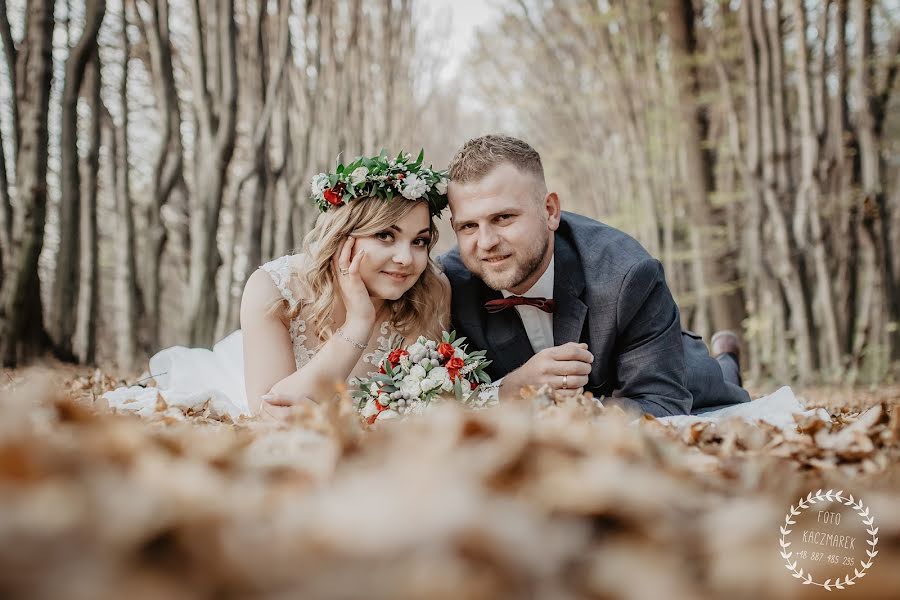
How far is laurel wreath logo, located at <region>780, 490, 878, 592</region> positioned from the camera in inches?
29.6

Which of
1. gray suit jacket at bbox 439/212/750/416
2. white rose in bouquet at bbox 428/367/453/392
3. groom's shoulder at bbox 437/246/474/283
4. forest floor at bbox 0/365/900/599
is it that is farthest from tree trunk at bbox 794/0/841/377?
forest floor at bbox 0/365/900/599

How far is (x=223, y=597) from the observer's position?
613mm

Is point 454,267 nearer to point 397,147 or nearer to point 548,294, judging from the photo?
point 548,294

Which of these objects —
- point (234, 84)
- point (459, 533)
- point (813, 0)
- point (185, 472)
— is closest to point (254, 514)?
point (185, 472)

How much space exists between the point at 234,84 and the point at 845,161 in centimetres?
609

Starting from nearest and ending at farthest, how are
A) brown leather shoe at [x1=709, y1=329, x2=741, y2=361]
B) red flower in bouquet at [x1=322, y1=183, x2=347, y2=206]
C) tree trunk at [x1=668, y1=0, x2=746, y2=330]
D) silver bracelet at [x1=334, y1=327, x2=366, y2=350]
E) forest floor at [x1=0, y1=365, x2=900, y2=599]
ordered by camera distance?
forest floor at [x1=0, y1=365, x2=900, y2=599], silver bracelet at [x1=334, y1=327, x2=366, y2=350], red flower in bouquet at [x1=322, y1=183, x2=347, y2=206], brown leather shoe at [x1=709, y1=329, x2=741, y2=361], tree trunk at [x1=668, y1=0, x2=746, y2=330]

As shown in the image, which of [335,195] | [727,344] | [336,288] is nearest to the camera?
[335,195]

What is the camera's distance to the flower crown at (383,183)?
3.07m

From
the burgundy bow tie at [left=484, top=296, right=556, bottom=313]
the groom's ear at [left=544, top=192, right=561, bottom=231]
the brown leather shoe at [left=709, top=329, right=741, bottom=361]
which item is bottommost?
the brown leather shoe at [left=709, top=329, right=741, bottom=361]

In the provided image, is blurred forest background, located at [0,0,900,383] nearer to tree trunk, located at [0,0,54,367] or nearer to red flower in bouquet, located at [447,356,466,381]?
tree trunk, located at [0,0,54,367]

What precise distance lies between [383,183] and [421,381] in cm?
93

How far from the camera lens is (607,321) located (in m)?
2.99

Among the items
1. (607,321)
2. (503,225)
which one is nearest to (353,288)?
(503,225)

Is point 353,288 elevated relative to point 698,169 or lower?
lower
